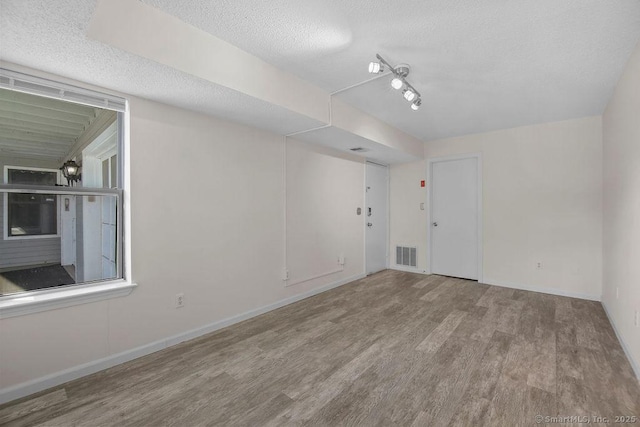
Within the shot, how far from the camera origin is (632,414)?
1.70 meters

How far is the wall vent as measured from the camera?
17.7 feet

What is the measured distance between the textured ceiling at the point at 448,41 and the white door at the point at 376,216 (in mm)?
2183

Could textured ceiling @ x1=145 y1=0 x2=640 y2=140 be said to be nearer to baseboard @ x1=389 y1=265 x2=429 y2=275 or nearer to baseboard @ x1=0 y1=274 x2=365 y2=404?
baseboard @ x1=0 y1=274 x2=365 y2=404

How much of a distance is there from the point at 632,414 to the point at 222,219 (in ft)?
11.4

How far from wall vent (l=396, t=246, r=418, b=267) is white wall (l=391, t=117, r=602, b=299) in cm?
121

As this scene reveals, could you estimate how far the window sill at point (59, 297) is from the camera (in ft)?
6.02

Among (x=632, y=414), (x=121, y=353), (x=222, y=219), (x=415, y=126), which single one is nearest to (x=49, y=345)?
(x=121, y=353)

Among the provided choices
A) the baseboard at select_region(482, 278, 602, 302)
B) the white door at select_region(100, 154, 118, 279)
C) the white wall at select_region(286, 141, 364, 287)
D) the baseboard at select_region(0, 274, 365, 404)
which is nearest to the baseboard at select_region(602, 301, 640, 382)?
the baseboard at select_region(482, 278, 602, 302)

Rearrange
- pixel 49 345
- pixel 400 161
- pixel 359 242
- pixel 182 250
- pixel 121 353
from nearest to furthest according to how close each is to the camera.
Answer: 1. pixel 49 345
2. pixel 121 353
3. pixel 182 250
4. pixel 359 242
5. pixel 400 161

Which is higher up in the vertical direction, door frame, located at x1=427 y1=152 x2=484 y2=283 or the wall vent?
door frame, located at x1=427 y1=152 x2=484 y2=283

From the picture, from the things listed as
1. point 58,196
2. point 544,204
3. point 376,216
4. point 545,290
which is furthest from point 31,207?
point 545,290

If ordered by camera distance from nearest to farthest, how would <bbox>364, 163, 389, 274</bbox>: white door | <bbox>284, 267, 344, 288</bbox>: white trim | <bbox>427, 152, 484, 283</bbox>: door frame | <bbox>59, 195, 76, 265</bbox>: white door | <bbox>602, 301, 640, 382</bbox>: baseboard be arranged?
<bbox>602, 301, 640, 382</bbox>: baseboard < <bbox>59, 195, 76, 265</bbox>: white door < <bbox>284, 267, 344, 288</bbox>: white trim < <bbox>427, 152, 484, 283</bbox>: door frame < <bbox>364, 163, 389, 274</bbox>: white door

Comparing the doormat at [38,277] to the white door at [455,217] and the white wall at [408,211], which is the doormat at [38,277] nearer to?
the white wall at [408,211]

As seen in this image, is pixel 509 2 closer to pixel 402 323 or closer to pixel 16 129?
pixel 402 323
